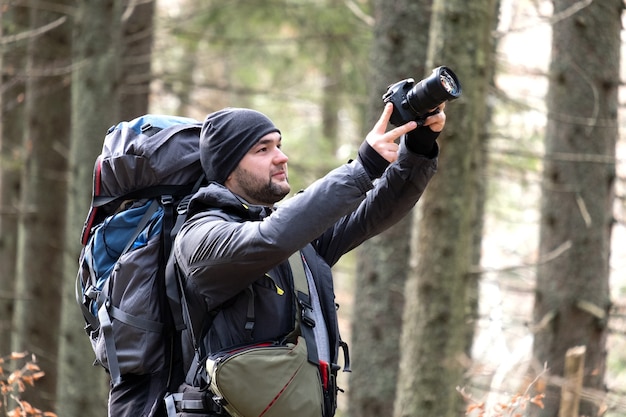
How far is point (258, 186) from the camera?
3.48m

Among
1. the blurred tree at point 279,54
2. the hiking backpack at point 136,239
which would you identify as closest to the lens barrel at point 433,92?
the hiking backpack at point 136,239

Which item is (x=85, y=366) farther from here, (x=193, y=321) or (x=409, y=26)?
(x=409, y=26)

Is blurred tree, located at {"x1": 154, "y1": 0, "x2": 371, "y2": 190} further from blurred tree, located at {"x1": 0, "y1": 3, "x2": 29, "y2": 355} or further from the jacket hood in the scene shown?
the jacket hood

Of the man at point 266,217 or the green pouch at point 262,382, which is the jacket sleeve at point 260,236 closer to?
the man at point 266,217

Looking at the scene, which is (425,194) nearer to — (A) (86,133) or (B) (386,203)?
(B) (386,203)

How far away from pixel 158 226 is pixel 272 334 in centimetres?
63

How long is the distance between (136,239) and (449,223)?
2.44m

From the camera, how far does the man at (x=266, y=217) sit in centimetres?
301

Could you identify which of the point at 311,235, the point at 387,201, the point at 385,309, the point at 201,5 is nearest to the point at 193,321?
the point at 311,235

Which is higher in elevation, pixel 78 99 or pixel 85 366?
pixel 78 99

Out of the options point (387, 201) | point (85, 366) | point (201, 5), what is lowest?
point (85, 366)

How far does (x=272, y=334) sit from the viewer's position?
317 centimetres

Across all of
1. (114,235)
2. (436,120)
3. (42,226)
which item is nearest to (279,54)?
(42,226)

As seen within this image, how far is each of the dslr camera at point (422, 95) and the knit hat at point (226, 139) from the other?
53 cm
